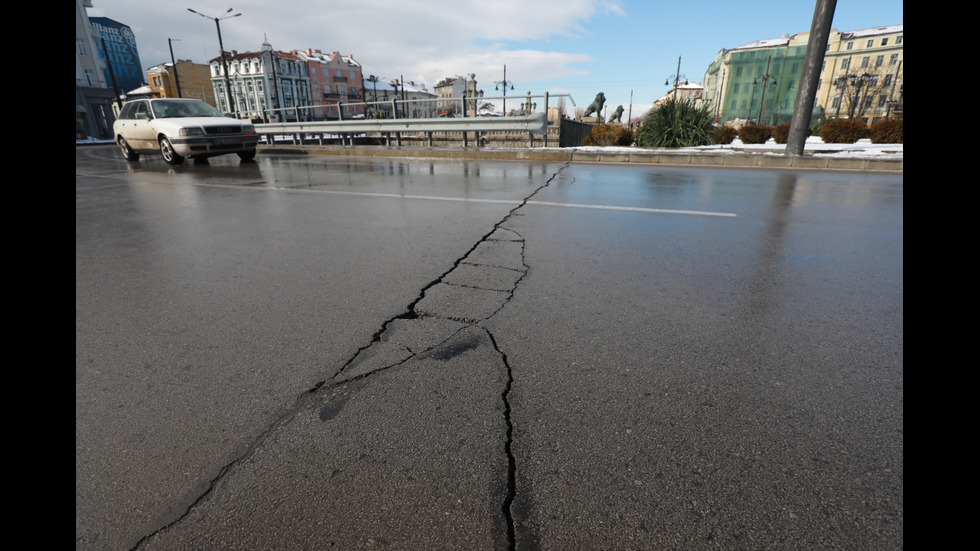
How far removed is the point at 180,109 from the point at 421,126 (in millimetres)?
6531

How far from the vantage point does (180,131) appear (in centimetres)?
1075

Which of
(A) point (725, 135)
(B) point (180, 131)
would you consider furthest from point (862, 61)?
(B) point (180, 131)

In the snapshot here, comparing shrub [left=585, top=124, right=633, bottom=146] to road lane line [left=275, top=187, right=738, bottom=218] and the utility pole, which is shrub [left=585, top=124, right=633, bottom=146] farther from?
road lane line [left=275, top=187, right=738, bottom=218]

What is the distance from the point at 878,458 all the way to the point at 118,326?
3752mm

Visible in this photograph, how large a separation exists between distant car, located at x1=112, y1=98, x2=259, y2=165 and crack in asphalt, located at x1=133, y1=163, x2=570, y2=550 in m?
10.2

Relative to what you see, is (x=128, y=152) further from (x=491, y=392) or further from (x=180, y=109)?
(x=491, y=392)

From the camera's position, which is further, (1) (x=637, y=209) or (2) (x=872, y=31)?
(2) (x=872, y=31)

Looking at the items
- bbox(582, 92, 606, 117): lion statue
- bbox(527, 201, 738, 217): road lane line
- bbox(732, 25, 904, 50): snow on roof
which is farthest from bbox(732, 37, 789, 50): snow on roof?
→ bbox(527, 201, 738, 217): road lane line

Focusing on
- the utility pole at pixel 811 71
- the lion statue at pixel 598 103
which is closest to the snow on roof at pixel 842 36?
the lion statue at pixel 598 103

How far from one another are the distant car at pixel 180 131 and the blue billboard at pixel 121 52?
58.4 metres
